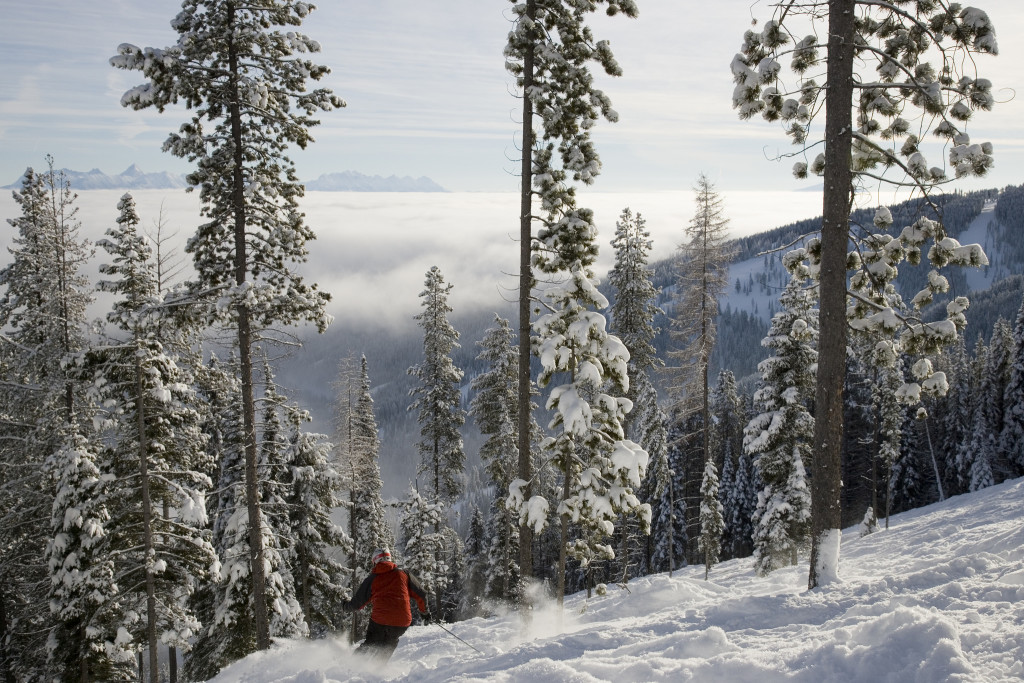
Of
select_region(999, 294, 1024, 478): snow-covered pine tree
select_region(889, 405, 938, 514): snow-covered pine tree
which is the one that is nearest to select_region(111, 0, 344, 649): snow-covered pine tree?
select_region(999, 294, 1024, 478): snow-covered pine tree

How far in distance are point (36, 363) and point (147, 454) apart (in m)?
6.10

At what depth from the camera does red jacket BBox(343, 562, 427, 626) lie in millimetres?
9477

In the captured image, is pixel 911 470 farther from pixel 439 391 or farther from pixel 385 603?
pixel 385 603

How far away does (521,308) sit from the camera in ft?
43.9

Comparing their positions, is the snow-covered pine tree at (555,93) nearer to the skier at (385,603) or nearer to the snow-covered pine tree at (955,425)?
the skier at (385,603)

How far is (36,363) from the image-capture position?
18.5 m

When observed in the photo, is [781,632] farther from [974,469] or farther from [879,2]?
[974,469]

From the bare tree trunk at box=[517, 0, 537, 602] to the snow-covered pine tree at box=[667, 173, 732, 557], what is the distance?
45.4 ft

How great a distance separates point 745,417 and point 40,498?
63253mm

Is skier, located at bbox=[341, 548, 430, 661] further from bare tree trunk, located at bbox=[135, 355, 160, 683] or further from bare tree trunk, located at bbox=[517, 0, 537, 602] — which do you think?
bare tree trunk, located at bbox=[135, 355, 160, 683]

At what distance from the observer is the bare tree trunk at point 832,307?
9.12 meters

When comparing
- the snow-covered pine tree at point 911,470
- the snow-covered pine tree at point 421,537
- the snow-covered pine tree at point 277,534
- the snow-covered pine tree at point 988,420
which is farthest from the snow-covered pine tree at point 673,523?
the snow-covered pine tree at point 277,534

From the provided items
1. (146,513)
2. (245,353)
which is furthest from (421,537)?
(245,353)

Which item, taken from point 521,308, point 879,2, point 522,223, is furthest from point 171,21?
point 879,2
